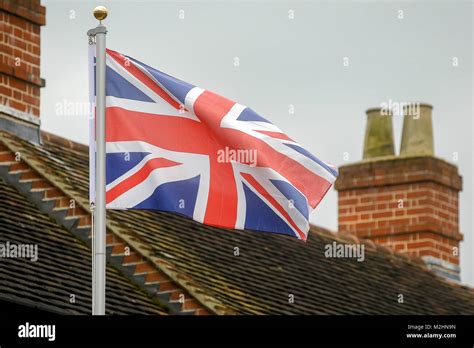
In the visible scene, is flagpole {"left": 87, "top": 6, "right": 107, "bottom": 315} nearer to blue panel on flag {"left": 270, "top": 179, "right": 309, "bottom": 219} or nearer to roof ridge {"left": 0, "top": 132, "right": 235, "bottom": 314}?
blue panel on flag {"left": 270, "top": 179, "right": 309, "bottom": 219}

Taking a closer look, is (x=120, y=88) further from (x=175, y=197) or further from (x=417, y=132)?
(x=417, y=132)

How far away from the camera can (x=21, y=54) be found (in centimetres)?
1978

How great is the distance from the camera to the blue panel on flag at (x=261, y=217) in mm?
13258

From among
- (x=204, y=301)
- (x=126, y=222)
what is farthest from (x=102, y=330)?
(x=126, y=222)

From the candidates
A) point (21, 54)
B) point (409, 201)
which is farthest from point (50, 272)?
point (409, 201)

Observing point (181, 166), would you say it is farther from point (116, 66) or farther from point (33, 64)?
point (33, 64)

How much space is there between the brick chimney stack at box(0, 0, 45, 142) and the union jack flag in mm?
6017

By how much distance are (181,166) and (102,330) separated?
169 cm

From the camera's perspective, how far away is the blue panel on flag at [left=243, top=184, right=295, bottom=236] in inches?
522

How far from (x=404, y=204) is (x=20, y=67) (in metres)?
8.23

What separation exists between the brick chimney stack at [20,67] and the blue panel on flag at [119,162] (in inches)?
246

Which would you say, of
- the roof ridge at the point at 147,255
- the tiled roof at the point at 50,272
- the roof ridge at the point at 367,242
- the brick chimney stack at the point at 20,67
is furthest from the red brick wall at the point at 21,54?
the roof ridge at the point at 367,242

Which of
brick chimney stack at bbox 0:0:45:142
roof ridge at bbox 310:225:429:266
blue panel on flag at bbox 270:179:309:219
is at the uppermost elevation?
brick chimney stack at bbox 0:0:45:142

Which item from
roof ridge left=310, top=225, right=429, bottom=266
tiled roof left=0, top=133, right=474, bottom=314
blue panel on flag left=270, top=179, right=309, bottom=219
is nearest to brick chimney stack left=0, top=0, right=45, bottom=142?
tiled roof left=0, top=133, right=474, bottom=314
